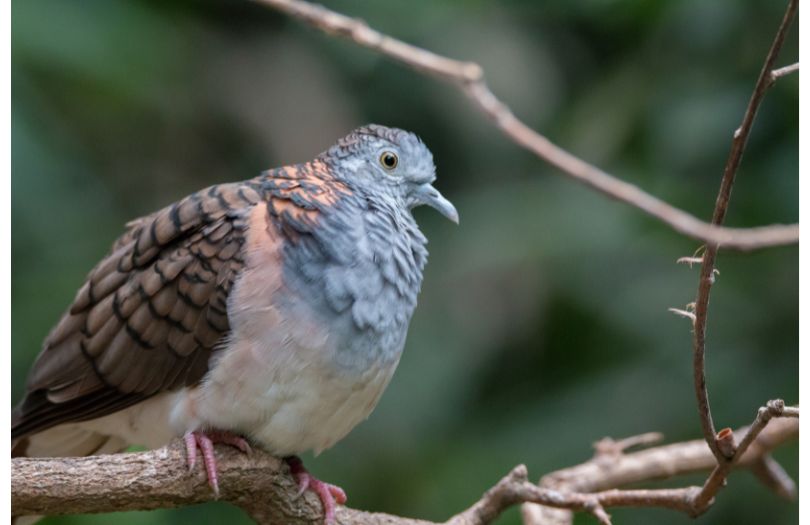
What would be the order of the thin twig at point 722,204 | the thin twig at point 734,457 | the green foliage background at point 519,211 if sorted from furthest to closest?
the green foliage background at point 519,211
the thin twig at point 734,457
the thin twig at point 722,204

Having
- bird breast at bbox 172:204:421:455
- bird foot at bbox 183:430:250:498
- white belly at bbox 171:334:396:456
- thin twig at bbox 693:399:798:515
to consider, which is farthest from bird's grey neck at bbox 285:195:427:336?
thin twig at bbox 693:399:798:515

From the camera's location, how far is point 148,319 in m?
2.23

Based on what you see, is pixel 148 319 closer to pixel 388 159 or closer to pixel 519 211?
pixel 388 159


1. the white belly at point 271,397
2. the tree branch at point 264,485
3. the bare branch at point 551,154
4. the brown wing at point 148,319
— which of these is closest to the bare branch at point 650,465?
the tree branch at point 264,485

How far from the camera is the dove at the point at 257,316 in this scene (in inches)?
81.0

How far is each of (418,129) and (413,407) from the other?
108 cm

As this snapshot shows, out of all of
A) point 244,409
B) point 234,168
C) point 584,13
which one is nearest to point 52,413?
point 244,409

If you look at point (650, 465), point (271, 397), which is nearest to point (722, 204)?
point (271, 397)

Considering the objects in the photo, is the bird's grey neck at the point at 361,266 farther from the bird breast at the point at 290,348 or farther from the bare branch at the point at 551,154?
the bare branch at the point at 551,154

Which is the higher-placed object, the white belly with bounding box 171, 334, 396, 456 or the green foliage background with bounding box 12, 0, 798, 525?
Answer: the green foliage background with bounding box 12, 0, 798, 525

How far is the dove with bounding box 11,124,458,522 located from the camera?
206cm

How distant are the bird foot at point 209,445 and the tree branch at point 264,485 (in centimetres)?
1

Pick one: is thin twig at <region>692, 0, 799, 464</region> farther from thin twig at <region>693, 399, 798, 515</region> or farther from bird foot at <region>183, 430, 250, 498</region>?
bird foot at <region>183, 430, 250, 498</region>

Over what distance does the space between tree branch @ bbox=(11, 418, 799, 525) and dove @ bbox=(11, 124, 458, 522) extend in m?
0.04
